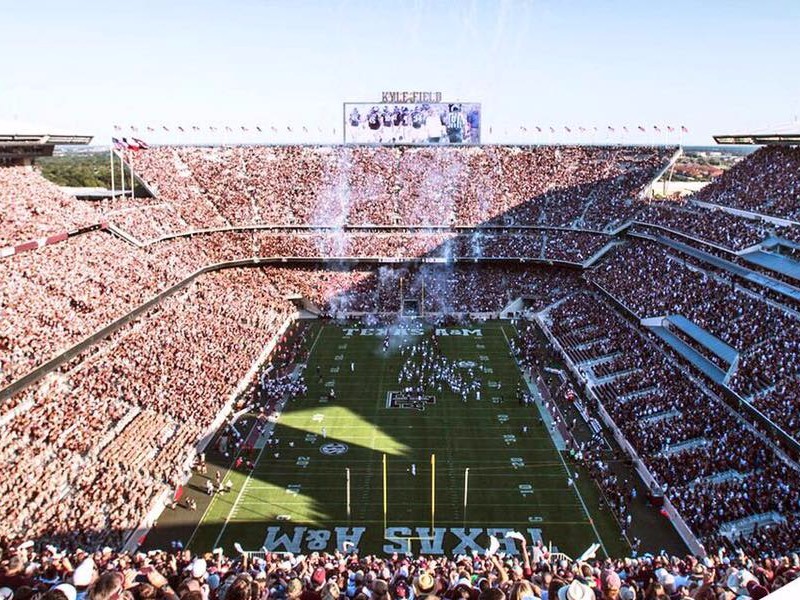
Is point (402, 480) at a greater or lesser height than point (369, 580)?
greater

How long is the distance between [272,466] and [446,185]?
3794cm

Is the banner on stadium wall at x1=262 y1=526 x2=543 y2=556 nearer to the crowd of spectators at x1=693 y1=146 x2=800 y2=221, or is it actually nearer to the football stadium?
the football stadium

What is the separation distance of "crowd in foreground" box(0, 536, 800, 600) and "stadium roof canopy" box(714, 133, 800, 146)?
3296cm

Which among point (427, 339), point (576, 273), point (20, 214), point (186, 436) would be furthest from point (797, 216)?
point (20, 214)

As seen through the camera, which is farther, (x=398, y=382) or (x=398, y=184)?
(x=398, y=184)

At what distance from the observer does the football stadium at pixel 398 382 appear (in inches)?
597

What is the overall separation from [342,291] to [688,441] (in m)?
27.8

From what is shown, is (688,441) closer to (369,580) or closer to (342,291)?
(369,580)

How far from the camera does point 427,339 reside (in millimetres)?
41375

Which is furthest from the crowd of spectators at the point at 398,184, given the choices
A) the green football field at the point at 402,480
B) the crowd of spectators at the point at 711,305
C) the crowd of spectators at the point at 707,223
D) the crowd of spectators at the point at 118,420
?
the green football field at the point at 402,480

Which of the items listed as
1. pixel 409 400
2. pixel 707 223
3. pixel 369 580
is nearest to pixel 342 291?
pixel 409 400

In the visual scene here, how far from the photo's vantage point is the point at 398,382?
1347 inches

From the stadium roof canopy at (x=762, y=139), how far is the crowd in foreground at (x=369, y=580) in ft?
108

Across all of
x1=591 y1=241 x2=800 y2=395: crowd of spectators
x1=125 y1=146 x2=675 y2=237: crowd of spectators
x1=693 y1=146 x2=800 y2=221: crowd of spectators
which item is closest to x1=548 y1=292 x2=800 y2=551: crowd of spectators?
x1=591 y1=241 x2=800 y2=395: crowd of spectators
